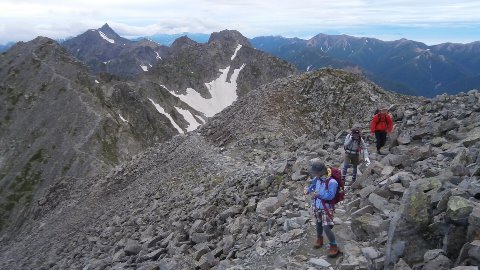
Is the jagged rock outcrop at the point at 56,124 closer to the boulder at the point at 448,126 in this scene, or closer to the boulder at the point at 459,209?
the boulder at the point at 448,126

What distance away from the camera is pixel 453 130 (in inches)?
785

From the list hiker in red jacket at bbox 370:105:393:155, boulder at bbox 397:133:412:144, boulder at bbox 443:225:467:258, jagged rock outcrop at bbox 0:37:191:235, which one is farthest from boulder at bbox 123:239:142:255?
jagged rock outcrop at bbox 0:37:191:235

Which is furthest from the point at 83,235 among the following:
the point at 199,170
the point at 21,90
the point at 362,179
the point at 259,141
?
the point at 21,90

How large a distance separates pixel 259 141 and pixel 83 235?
51.3 feet

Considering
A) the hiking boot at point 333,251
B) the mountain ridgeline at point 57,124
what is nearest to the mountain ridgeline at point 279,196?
the hiking boot at point 333,251

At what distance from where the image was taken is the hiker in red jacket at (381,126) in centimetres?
2108

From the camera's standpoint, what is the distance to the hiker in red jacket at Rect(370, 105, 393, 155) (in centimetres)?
2108

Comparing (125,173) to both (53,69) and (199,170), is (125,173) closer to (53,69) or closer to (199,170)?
(199,170)

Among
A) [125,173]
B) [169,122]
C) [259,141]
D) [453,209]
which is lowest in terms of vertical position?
[169,122]

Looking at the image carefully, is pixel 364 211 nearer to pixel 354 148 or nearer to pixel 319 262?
pixel 319 262

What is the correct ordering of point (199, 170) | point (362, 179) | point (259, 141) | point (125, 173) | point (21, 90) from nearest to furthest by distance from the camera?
point (362, 179), point (199, 170), point (259, 141), point (125, 173), point (21, 90)

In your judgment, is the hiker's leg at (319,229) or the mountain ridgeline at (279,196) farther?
the hiker's leg at (319,229)

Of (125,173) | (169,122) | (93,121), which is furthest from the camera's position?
(169,122)

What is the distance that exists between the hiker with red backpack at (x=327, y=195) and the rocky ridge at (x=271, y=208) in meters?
0.71
